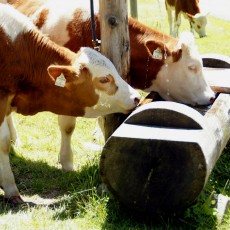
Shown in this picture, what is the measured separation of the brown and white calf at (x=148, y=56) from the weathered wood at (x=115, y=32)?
0.66 m

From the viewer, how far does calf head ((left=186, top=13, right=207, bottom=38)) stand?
1631cm

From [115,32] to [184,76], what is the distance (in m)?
1.19

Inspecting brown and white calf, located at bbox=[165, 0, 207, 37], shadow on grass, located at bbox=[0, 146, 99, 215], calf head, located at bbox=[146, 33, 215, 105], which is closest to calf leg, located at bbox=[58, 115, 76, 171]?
shadow on grass, located at bbox=[0, 146, 99, 215]

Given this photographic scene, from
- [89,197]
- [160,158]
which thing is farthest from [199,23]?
[160,158]

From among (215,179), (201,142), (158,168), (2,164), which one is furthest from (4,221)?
(215,179)

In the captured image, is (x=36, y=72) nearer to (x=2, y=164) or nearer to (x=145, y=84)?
(x=2, y=164)

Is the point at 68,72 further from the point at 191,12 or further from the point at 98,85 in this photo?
the point at 191,12

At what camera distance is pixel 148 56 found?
233 inches

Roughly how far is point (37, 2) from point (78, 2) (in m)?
Answer: 0.83

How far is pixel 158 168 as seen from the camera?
3.98 m

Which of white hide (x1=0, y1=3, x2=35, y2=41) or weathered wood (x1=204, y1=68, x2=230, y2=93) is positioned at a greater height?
white hide (x1=0, y1=3, x2=35, y2=41)

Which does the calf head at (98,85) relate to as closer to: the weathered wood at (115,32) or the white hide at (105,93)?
the white hide at (105,93)

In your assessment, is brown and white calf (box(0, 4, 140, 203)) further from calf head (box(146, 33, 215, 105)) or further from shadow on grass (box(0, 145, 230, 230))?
calf head (box(146, 33, 215, 105))

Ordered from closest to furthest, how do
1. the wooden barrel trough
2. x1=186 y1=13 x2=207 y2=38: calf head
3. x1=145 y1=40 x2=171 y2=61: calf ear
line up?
the wooden barrel trough < x1=145 y1=40 x2=171 y2=61: calf ear < x1=186 y1=13 x2=207 y2=38: calf head
